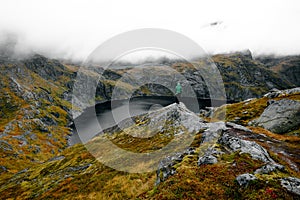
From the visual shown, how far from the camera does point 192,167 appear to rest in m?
23.9

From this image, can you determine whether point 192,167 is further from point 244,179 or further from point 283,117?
point 283,117

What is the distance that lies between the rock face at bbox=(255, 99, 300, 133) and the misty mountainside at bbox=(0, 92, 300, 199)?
1.68 m

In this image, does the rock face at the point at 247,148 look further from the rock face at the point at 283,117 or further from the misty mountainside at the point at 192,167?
the rock face at the point at 283,117

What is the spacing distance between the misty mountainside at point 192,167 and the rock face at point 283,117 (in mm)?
1676

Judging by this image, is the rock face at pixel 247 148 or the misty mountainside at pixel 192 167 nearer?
the misty mountainside at pixel 192 167

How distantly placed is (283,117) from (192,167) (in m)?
44.4

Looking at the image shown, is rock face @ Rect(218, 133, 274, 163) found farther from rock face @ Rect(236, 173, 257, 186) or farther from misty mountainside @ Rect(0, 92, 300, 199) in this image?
rock face @ Rect(236, 173, 257, 186)

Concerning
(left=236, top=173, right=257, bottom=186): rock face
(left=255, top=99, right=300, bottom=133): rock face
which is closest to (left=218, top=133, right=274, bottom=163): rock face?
(left=236, top=173, right=257, bottom=186): rock face

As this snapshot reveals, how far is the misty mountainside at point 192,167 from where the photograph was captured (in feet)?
60.7

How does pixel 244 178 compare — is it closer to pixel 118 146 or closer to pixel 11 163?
pixel 118 146

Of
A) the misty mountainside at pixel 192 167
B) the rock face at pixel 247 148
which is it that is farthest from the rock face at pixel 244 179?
the rock face at pixel 247 148

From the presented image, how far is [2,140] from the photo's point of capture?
187m

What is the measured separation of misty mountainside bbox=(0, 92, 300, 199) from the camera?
60.7 feet

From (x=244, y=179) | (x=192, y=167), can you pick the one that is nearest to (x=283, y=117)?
(x=192, y=167)
